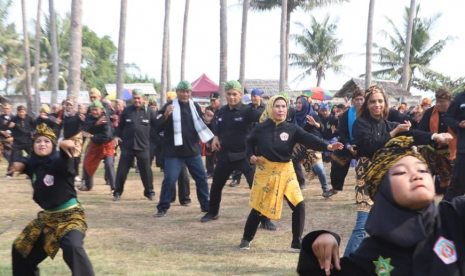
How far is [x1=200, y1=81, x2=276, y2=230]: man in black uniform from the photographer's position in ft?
29.2

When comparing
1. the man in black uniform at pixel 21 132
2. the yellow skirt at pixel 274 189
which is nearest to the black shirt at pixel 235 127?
the yellow skirt at pixel 274 189

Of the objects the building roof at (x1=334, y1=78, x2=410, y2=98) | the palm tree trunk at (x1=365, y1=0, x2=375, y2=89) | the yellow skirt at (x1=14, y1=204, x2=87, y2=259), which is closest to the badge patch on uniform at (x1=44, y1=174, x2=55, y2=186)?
the yellow skirt at (x1=14, y1=204, x2=87, y2=259)

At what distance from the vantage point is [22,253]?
5004 millimetres

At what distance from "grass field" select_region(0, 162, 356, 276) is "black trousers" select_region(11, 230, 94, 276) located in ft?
3.41

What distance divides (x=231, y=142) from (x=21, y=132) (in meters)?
8.56

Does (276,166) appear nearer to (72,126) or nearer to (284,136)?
(284,136)

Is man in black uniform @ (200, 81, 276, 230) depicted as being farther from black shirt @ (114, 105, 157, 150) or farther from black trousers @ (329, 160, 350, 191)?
black shirt @ (114, 105, 157, 150)

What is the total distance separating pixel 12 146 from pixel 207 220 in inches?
330

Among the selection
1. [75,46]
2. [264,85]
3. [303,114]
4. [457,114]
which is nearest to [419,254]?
[457,114]

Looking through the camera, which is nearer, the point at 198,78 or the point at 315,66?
the point at 198,78

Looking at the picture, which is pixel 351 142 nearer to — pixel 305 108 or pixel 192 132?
pixel 192 132

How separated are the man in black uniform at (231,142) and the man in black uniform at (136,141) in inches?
91.9

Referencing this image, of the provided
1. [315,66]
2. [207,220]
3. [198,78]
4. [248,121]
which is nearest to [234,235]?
[207,220]

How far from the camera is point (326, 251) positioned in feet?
8.88
